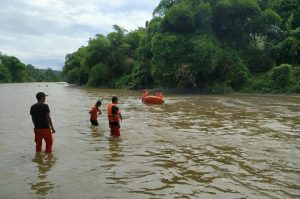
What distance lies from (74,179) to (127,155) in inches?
101

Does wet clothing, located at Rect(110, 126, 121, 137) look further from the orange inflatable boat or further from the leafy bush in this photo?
the leafy bush

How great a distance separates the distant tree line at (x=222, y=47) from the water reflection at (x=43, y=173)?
29.3 m

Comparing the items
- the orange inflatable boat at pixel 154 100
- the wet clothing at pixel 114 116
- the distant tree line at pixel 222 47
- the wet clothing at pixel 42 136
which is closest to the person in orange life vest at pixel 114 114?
the wet clothing at pixel 114 116

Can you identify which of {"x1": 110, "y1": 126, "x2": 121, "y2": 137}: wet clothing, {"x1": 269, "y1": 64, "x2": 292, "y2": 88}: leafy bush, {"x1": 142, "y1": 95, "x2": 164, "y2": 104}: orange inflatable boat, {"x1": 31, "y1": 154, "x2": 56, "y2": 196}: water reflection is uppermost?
{"x1": 269, "y1": 64, "x2": 292, "y2": 88}: leafy bush

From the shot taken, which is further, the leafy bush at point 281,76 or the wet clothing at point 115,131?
the leafy bush at point 281,76

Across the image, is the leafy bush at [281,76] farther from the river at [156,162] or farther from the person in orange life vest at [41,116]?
the person in orange life vest at [41,116]

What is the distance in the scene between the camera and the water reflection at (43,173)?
7.16 metres

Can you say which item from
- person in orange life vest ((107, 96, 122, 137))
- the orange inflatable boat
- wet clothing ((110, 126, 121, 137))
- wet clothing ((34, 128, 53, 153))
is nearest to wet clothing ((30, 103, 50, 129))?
wet clothing ((34, 128, 53, 153))

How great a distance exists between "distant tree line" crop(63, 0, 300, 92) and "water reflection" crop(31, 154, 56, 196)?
29.3 m

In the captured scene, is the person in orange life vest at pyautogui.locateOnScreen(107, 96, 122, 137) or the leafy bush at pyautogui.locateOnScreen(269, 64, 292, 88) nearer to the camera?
the person in orange life vest at pyautogui.locateOnScreen(107, 96, 122, 137)

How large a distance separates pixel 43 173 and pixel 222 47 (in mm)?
36073

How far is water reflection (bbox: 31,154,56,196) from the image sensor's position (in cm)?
716

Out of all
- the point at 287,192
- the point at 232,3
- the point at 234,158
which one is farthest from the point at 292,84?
the point at 287,192

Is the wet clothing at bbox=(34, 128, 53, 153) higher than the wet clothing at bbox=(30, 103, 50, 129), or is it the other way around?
the wet clothing at bbox=(30, 103, 50, 129)
